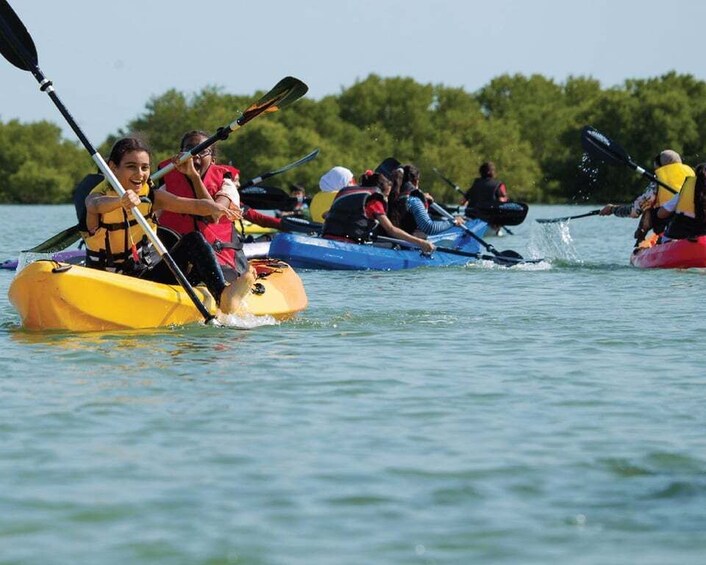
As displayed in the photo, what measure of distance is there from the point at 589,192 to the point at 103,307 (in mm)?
56729

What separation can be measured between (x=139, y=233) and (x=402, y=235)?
241 inches

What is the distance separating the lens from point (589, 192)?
207 ft

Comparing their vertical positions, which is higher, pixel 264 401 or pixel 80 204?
pixel 80 204

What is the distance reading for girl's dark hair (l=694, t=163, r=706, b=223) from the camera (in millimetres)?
12773

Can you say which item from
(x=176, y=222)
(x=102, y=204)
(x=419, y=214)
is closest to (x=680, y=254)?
(x=419, y=214)

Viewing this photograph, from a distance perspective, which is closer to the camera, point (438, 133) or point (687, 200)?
point (687, 200)

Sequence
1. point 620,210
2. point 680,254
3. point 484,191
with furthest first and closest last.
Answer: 1. point 484,191
2. point 620,210
3. point 680,254

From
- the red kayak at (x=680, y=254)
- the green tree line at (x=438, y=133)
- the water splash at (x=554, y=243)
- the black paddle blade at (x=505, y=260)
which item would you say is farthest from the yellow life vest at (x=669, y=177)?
the green tree line at (x=438, y=133)

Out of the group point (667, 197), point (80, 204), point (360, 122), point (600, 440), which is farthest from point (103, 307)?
point (360, 122)

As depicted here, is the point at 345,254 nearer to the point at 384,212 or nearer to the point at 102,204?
the point at 384,212

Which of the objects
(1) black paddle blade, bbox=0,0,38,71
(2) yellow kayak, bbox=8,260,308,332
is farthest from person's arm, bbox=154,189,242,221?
(1) black paddle blade, bbox=0,0,38,71

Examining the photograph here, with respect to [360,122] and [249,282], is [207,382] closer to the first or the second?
[249,282]

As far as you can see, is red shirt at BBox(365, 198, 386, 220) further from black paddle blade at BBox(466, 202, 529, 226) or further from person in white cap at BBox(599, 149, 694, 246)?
black paddle blade at BBox(466, 202, 529, 226)

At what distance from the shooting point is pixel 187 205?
8.12m
